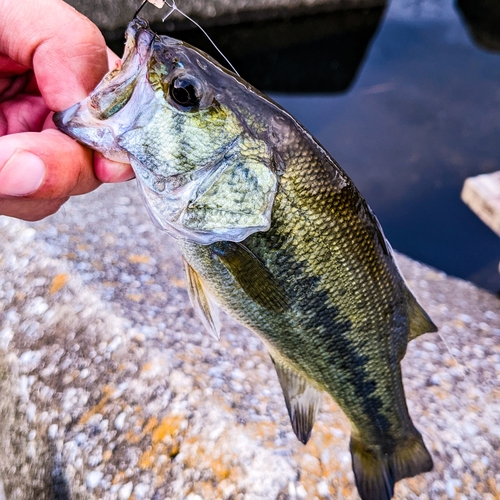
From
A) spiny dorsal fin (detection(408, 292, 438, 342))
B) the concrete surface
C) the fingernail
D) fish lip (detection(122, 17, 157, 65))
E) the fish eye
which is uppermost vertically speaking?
fish lip (detection(122, 17, 157, 65))

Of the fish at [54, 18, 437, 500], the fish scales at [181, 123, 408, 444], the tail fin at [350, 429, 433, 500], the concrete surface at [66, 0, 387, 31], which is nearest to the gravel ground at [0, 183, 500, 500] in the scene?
the tail fin at [350, 429, 433, 500]

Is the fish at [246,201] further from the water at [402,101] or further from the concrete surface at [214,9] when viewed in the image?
the concrete surface at [214,9]

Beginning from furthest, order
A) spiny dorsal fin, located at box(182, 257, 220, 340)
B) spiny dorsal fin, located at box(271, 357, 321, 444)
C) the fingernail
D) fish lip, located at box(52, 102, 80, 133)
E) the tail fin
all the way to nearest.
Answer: the tail fin, spiny dorsal fin, located at box(271, 357, 321, 444), spiny dorsal fin, located at box(182, 257, 220, 340), fish lip, located at box(52, 102, 80, 133), the fingernail

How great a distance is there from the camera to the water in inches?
202

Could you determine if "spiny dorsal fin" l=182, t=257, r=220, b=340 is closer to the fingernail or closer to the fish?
the fish

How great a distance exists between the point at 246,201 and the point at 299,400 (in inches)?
31.8

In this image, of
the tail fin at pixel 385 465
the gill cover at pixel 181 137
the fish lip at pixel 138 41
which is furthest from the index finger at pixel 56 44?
the tail fin at pixel 385 465

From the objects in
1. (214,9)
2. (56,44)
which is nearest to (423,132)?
(214,9)

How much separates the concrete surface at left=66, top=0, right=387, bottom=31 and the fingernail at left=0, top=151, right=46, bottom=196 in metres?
6.43

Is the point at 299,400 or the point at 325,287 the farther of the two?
the point at 299,400

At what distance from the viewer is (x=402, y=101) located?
22.0 ft

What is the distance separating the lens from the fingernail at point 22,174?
49.6 inches

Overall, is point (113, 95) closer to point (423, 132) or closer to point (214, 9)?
point (423, 132)

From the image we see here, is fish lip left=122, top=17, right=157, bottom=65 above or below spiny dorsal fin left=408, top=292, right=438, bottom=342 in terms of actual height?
above
